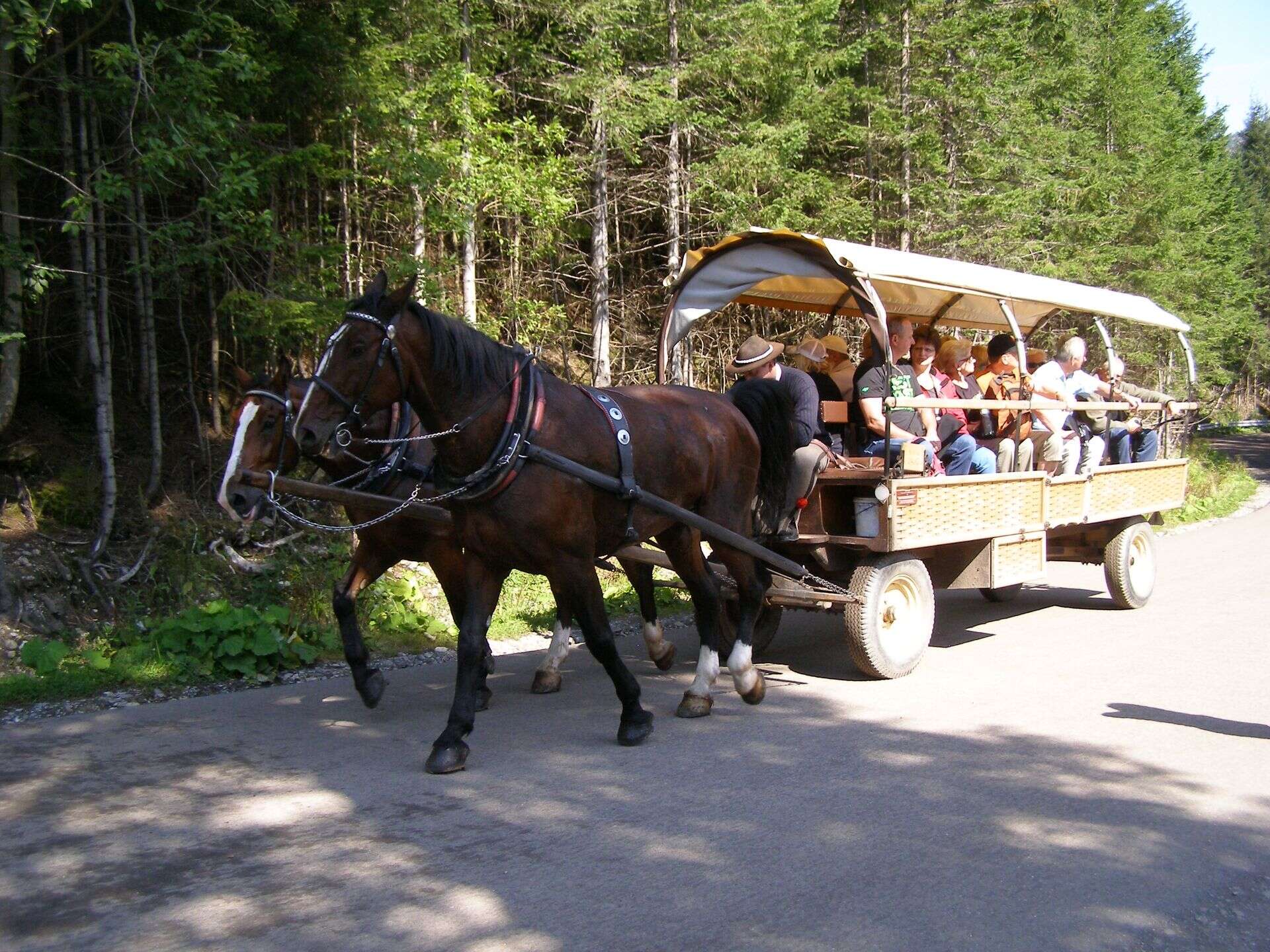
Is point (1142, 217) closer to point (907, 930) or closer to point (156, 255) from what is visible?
point (156, 255)

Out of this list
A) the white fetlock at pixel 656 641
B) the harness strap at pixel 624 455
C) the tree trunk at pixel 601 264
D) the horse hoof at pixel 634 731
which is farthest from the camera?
the tree trunk at pixel 601 264

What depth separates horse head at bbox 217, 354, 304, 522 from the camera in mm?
6102

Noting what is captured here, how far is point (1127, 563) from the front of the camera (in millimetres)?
9961

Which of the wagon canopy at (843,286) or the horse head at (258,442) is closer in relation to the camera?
the horse head at (258,442)

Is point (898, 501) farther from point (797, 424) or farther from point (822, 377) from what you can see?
point (822, 377)

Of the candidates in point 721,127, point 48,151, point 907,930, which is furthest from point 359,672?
point 721,127

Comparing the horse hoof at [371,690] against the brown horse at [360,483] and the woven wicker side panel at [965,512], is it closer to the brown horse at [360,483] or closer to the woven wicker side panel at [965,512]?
the brown horse at [360,483]

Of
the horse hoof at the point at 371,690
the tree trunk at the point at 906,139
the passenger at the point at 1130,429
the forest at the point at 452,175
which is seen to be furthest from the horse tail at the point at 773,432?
the tree trunk at the point at 906,139

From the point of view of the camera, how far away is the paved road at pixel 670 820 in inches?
146

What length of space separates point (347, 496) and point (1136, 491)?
7.37 meters

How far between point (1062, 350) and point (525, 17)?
26.1 ft

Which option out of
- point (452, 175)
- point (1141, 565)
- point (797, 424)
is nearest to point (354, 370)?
point (797, 424)

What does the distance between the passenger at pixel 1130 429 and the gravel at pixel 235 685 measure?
5.05 metres

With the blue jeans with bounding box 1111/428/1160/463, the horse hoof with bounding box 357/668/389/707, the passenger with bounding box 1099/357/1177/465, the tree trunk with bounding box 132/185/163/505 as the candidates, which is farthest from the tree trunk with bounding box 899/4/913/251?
the horse hoof with bounding box 357/668/389/707
